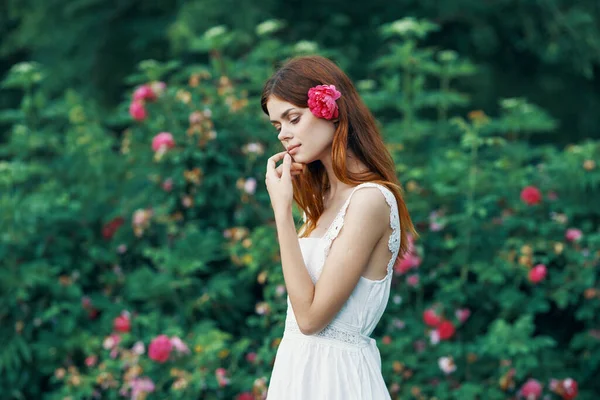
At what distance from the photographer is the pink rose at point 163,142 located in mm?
4730

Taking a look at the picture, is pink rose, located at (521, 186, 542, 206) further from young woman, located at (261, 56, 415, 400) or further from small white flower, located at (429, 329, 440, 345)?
young woman, located at (261, 56, 415, 400)

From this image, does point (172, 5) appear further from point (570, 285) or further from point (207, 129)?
point (570, 285)

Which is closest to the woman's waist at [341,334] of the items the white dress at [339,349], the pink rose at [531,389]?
the white dress at [339,349]

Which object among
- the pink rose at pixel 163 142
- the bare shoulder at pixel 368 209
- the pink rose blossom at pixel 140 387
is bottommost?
the pink rose blossom at pixel 140 387

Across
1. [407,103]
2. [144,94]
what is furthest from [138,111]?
[407,103]

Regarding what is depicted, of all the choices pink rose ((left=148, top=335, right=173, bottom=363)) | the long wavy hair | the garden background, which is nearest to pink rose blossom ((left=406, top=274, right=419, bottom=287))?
the garden background

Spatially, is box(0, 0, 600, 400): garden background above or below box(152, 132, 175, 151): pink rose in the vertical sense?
below

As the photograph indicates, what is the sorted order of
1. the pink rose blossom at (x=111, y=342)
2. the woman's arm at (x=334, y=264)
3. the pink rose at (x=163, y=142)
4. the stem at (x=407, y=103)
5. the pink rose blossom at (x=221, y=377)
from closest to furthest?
the woman's arm at (x=334, y=264)
the pink rose blossom at (x=221, y=377)
the pink rose blossom at (x=111, y=342)
the pink rose at (x=163, y=142)
the stem at (x=407, y=103)

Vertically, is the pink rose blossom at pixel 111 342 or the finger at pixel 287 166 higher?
the finger at pixel 287 166

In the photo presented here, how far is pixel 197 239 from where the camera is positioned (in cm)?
474

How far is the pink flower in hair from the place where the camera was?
7.92ft

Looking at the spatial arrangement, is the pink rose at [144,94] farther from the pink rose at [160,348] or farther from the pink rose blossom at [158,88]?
the pink rose at [160,348]

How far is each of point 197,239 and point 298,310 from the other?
7.96 ft

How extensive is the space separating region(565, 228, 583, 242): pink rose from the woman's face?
2.54 m
